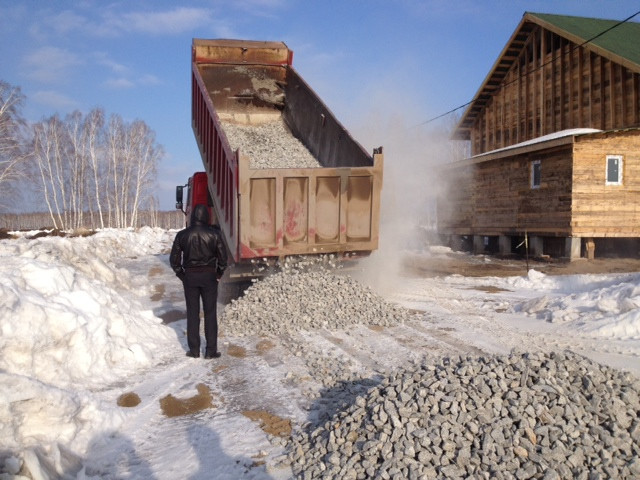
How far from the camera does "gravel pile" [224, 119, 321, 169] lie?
9.52m

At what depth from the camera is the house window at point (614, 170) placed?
16.4 meters

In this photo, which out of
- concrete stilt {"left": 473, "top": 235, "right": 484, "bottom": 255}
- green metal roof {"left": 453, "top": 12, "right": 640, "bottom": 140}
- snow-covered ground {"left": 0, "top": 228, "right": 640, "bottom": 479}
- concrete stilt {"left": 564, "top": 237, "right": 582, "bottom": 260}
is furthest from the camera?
concrete stilt {"left": 473, "top": 235, "right": 484, "bottom": 255}

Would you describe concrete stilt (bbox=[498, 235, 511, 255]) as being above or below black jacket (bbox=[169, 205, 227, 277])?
below

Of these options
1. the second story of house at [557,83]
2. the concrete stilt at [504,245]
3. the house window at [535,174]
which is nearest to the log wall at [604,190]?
the house window at [535,174]

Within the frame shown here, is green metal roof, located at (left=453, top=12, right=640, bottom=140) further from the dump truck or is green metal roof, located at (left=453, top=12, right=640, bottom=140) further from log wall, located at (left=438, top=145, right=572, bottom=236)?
the dump truck

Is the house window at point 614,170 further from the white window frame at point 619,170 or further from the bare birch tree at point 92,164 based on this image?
the bare birch tree at point 92,164

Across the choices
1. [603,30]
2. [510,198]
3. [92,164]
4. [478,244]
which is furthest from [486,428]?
[92,164]

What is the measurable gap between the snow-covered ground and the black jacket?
1.05m

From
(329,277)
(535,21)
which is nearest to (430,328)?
(329,277)

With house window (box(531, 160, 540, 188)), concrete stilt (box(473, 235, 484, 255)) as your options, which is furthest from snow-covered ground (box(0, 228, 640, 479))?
concrete stilt (box(473, 235, 484, 255))

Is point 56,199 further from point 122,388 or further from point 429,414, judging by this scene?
point 429,414

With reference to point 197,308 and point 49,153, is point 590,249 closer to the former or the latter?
point 197,308

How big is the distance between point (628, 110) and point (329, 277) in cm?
1653

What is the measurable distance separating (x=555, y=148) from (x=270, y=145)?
38.0 ft
